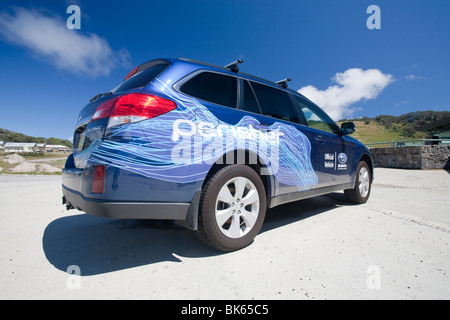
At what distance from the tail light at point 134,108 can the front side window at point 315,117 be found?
2.18m

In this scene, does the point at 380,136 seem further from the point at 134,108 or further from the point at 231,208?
the point at 134,108

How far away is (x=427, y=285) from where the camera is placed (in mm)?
1453

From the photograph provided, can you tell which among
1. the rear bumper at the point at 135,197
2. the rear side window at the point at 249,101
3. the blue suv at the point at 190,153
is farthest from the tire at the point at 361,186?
the rear bumper at the point at 135,197

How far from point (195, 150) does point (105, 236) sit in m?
1.58

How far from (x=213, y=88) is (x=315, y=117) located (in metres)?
2.01

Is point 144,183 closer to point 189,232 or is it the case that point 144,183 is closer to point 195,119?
point 195,119

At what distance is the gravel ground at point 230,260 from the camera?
1411 mm

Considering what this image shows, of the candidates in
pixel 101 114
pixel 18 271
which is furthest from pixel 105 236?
pixel 101 114

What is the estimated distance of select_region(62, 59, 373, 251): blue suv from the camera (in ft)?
5.02

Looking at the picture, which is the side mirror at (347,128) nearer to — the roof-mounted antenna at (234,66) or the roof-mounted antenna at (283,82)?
the roof-mounted antenna at (283,82)

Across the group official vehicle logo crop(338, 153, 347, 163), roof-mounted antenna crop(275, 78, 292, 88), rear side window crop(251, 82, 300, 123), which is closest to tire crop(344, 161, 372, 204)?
official vehicle logo crop(338, 153, 347, 163)

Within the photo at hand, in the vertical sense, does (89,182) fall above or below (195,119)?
below

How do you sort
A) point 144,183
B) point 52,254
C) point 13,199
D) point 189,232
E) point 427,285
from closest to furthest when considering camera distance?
point 427,285 → point 144,183 → point 52,254 → point 189,232 → point 13,199

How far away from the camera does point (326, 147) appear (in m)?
3.21
